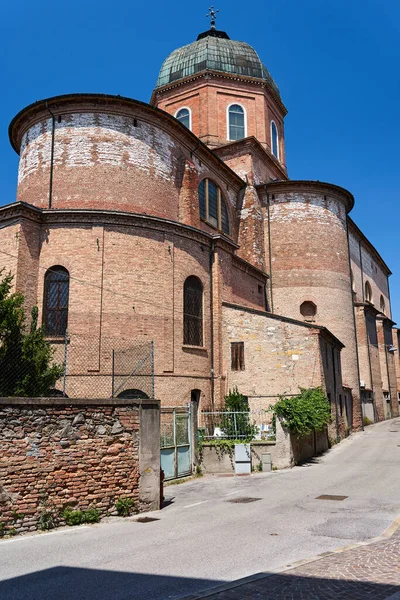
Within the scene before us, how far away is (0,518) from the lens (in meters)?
8.38

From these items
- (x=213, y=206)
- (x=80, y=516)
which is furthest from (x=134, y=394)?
(x=213, y=206)

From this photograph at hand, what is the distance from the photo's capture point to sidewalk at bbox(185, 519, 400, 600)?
4.95 meters

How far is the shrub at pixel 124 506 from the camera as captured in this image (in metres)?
9.79

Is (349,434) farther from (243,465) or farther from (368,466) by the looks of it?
(243,465)

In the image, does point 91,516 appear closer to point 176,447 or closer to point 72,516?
point 72,516

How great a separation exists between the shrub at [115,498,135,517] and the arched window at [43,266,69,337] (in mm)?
9170

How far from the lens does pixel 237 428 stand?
17.9 metres

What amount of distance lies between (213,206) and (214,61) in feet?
41.9

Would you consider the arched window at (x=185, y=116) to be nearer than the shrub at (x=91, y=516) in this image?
No

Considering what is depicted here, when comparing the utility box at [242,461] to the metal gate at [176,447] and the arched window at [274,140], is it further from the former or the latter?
the arched window at [274,140]

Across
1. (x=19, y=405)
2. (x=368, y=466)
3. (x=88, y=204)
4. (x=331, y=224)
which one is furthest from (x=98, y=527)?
(x=331, y=224)

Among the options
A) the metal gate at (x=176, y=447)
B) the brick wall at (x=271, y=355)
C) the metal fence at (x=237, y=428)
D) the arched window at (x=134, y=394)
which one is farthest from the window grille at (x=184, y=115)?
the metal gate at (x=176, y=447)

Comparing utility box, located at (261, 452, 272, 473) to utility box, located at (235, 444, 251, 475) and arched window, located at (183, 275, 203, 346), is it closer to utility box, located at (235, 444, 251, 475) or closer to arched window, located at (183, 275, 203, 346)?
utility box, located at (235, 444, 251, 475)

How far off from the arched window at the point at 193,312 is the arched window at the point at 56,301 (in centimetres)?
487
